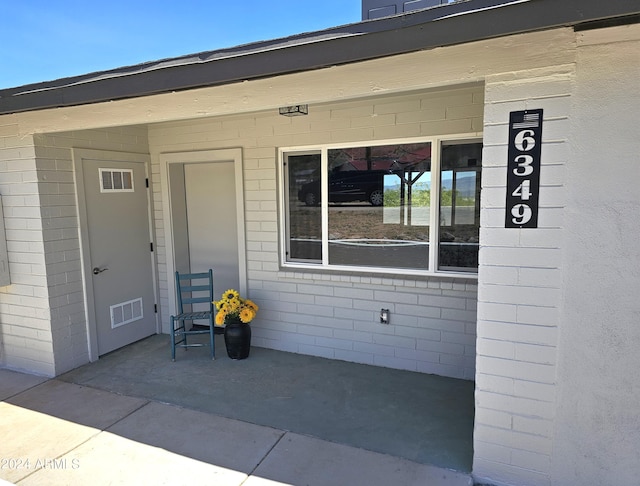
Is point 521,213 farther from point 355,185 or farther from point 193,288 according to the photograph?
point 193,288

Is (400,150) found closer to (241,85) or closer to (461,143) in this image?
(461,143)

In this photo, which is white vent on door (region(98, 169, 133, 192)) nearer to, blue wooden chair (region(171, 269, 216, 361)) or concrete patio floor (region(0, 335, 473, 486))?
blue wooden chair (region(171, 269, 216, 361))

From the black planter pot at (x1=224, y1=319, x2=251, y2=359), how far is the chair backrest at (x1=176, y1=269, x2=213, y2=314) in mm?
395

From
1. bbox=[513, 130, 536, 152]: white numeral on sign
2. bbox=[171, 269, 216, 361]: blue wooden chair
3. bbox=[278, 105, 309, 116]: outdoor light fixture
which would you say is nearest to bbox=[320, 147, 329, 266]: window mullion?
bbox=[278, 105, 309, 116]: outdoor light fixture

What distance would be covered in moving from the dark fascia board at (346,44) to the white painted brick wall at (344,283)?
1.61m

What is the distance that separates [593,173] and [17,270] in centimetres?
480

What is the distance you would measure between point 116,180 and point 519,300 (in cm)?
418

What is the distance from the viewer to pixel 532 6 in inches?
67.7

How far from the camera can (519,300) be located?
7.22 feet

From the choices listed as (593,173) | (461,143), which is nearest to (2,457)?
(593,173)

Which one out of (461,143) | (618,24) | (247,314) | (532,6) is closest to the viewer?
(532,6)

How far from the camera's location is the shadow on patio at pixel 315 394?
284cm

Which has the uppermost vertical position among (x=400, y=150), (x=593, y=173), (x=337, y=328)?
(x=400, y=150)

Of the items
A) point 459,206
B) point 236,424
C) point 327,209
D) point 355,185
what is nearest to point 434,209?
point 459,206
